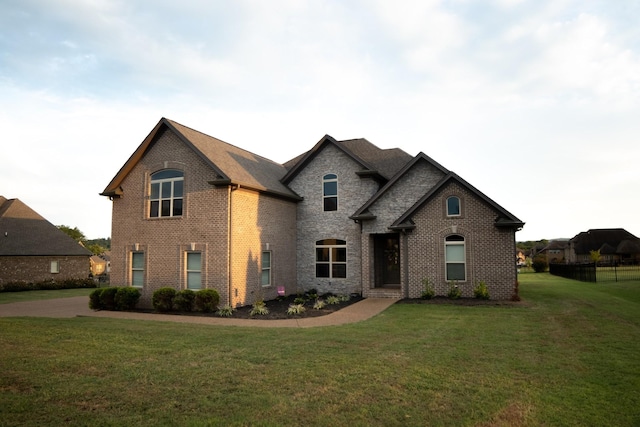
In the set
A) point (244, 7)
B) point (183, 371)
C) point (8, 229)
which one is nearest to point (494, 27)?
point (244, 7)

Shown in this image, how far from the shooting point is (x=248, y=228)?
58.2ft

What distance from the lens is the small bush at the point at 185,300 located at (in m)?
16.0

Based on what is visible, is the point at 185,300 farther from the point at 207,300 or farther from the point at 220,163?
the point at 220,163

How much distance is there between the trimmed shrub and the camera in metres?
16.8

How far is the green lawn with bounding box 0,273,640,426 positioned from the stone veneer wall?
866cm

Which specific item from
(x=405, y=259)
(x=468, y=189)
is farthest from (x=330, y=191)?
(x=468, y=189)

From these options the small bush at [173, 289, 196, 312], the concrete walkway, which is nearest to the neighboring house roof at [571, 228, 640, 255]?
the concrete walkway

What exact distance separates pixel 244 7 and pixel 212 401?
457 inches

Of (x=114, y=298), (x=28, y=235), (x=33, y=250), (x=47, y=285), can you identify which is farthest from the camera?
(x=28, y=235)

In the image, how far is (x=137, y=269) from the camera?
18.4 m

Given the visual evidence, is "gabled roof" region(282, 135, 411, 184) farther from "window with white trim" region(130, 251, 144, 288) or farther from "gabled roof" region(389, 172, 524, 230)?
"window with white trim" region(130, 251, 144, 288)

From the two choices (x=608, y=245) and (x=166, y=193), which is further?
(x=608, y=245)

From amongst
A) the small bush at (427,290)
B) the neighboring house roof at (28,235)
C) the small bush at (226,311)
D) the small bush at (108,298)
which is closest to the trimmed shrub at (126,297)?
the small bush at (108,298)

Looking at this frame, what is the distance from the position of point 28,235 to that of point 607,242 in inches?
3149
